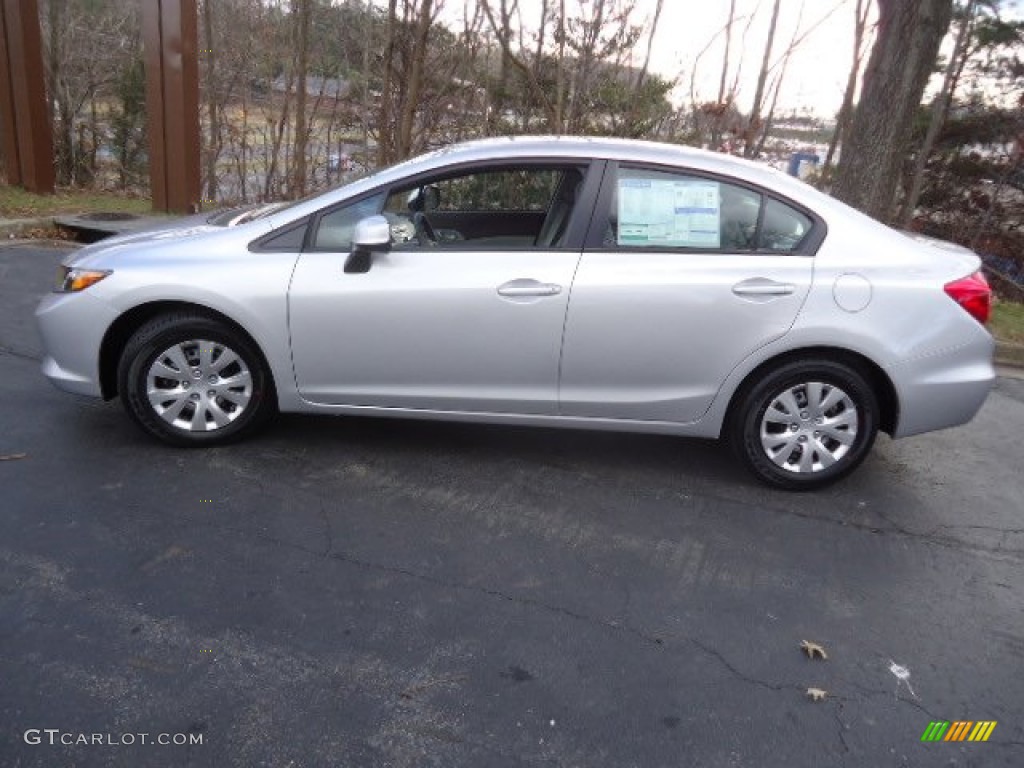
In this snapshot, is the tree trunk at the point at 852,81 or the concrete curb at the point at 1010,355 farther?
the tree trunk at the point at 852,81

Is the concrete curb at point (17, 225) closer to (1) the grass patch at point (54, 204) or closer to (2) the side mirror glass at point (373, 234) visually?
(1) the grass patch at point (54, 204)

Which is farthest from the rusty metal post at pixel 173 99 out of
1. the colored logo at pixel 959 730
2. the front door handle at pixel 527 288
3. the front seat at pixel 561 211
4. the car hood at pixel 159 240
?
the colored logo at pixel 959 730

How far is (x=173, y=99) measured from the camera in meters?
8.82

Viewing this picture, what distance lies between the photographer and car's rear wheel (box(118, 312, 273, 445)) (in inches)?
146

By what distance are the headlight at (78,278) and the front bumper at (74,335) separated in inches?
1.2

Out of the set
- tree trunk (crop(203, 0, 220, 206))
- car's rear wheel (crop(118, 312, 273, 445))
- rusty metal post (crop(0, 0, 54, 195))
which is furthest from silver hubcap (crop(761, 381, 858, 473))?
tree trunk (crop(203, 0, 220, 206))

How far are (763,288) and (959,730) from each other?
1917mm

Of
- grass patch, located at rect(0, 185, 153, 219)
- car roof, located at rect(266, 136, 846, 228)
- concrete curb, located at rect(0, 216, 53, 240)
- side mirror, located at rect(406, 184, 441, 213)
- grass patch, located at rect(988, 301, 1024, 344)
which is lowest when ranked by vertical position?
concrete curb, located at rect(0, 216, 53, 240)

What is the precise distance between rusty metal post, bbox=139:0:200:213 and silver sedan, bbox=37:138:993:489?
590cm

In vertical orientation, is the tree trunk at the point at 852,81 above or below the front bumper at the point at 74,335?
above

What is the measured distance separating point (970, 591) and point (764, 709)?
1307 mm

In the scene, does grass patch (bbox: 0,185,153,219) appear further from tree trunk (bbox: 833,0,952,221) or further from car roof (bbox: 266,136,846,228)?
tree trunk (bbox: 833,0,952,221)

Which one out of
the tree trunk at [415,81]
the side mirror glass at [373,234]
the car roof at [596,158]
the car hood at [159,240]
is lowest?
the car hood at [159,240]

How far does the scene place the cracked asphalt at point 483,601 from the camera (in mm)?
2262
